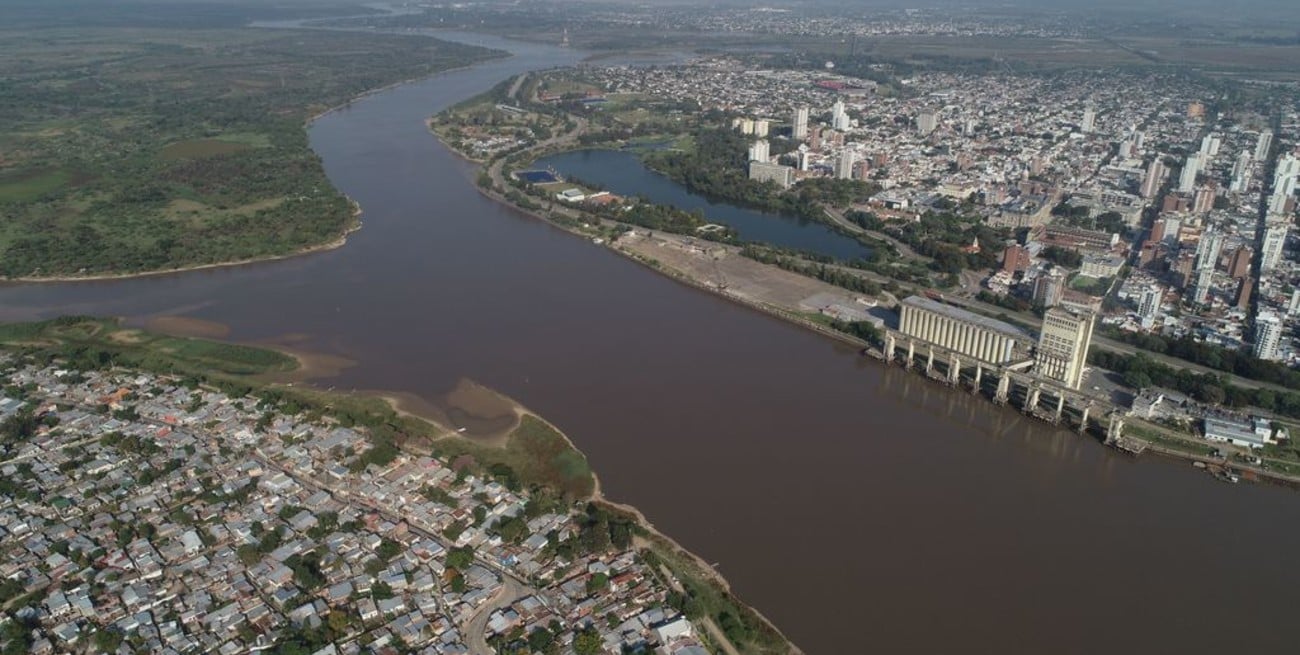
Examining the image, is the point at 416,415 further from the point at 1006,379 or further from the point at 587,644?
the point at 1006,379

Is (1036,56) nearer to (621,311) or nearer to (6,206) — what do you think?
(621,311)

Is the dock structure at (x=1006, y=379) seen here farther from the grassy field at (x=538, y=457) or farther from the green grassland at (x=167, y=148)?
the green grassland at (x=167, y=148)

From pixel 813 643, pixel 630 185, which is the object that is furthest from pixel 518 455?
pixel 630 185

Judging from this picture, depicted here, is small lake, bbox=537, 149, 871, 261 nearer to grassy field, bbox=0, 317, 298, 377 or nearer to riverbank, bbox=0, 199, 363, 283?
riverbank, bbox=0, 199, 363, 283

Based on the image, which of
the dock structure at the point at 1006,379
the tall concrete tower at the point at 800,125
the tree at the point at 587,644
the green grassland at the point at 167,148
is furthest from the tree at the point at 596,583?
the tall concrete tower at the point at 800,125

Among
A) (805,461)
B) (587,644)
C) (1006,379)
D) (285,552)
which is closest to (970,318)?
(1006,379)

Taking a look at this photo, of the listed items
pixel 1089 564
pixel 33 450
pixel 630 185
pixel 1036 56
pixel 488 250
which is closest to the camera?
pixel 1089 564

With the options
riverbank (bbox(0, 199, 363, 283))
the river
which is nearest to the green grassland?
riverbank (bbox(0, 199, 363, 283))
